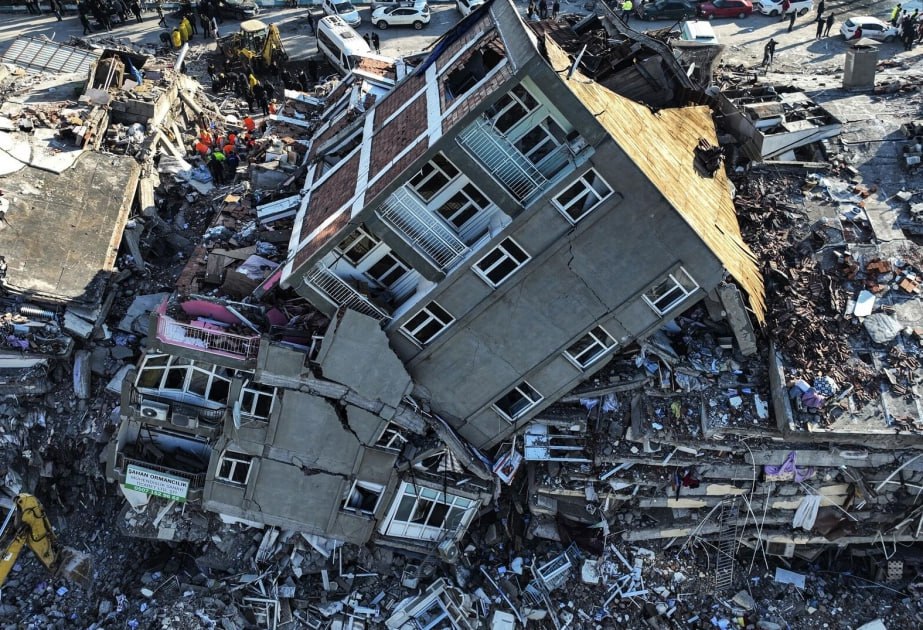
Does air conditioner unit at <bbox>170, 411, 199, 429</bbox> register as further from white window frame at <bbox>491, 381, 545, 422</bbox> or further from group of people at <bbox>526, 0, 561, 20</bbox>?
group of people at <bbox>526, 0, 561, 20</bbox>

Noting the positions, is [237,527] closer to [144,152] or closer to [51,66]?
[144,152]

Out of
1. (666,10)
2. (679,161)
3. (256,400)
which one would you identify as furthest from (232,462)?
(666,10)

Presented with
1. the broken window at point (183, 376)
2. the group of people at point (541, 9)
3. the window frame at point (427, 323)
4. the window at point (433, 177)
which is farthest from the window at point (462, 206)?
the group of people at point (541, 9)

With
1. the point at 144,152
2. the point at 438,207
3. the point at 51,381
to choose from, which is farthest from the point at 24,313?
the point at 438,207

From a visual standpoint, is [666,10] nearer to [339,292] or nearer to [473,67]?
[473,67]

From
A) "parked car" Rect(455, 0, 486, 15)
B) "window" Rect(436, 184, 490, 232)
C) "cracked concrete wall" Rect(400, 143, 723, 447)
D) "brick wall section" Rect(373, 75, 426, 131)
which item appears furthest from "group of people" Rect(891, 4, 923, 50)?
"window" Rect(436, 184, 490, 232)
